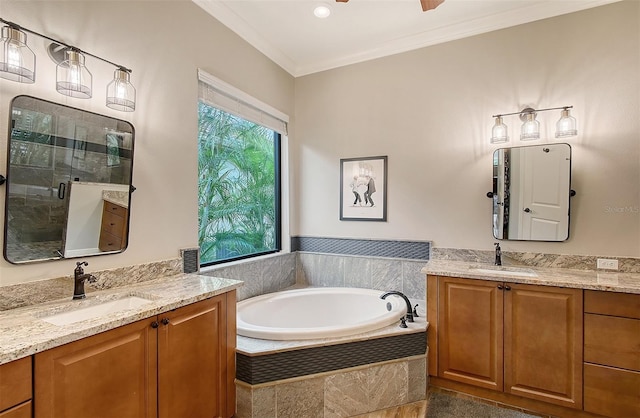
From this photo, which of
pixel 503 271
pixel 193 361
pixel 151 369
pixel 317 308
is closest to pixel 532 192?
pixel 503 271

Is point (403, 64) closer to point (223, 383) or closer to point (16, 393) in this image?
point (223, 383)

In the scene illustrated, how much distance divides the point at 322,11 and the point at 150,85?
1.43 m

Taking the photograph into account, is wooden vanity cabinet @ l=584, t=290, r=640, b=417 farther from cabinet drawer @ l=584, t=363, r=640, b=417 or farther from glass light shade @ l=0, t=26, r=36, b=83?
glass light shade @ l=0, t=26, r=36, b=83

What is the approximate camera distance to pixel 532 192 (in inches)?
101

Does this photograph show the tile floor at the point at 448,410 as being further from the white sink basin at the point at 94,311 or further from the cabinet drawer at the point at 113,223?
the cabinet drawer at the point at 113,223

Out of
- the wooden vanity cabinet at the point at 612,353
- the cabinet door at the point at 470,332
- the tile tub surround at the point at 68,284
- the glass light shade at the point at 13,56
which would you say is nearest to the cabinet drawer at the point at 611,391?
the wooden vanity cabinet at the point at 612,353

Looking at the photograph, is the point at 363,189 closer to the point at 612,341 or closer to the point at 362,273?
the point at 362,273

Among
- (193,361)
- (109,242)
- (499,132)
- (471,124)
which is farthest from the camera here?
(471,124)

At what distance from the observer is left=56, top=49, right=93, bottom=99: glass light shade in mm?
1509

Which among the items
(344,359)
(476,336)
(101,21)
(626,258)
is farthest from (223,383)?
(626,258)

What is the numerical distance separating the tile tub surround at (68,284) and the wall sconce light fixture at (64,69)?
2.96 ft

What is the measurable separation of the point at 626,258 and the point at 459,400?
62.4 inches

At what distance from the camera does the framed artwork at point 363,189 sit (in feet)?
10.3

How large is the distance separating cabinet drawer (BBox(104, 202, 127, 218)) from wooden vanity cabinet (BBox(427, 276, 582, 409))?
6.89 feet
